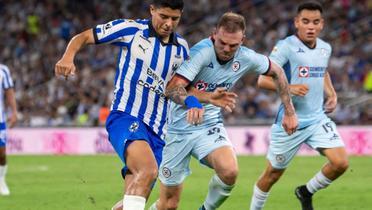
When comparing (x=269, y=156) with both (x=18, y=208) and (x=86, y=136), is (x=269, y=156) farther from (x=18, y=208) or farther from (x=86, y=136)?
(x=86, y=136)

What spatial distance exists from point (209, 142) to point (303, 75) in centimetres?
194

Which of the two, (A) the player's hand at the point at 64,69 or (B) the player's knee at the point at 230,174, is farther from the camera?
(B) the player's knee at the point at 230,174

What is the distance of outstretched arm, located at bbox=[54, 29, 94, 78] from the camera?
733 cm

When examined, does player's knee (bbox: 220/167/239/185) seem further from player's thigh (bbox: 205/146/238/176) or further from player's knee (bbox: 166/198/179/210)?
player's knee (bbox: 166/198/179/210)

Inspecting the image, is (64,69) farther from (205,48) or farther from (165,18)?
(205,48)

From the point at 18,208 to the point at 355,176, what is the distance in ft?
22.9

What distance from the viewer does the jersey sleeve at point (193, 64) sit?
833cm

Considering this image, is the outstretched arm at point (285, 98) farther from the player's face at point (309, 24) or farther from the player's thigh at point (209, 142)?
the player's face at point (309, 24)

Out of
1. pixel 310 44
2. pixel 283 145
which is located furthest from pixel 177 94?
pixel 310 44

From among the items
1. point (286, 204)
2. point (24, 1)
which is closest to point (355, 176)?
point (286, 204)

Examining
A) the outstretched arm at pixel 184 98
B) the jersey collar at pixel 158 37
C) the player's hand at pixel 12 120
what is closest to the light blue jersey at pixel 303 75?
the jersey collar at pixel 158 37

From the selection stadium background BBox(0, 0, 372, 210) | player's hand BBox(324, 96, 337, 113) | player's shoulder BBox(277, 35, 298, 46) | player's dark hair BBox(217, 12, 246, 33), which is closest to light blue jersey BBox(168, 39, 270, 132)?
player's dark hair BBox(217, 12, 246, 33)

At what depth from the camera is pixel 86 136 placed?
81.1 ft

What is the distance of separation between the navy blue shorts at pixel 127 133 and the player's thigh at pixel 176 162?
0.72 metres
